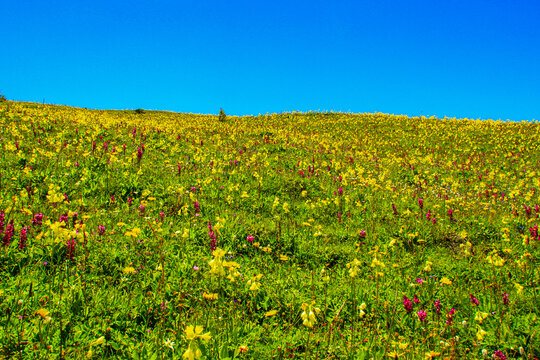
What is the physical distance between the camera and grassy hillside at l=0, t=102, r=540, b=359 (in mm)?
3189

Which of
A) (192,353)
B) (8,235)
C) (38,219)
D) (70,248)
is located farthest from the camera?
(38,219)

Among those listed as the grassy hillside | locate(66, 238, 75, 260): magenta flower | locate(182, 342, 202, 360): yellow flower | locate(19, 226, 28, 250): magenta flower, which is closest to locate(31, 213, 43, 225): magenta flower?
the grassy hillside

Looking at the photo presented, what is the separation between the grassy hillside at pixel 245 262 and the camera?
10.5 feet

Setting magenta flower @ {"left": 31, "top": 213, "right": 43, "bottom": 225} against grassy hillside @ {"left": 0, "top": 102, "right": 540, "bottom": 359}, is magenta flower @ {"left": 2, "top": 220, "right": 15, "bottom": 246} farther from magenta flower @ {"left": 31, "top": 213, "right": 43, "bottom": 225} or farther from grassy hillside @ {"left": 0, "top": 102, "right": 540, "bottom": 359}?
magenta flower @ {"left": 31, "top": 213, "right": 43, "bottom": 225}

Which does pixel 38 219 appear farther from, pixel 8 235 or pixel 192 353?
pixel 192 353

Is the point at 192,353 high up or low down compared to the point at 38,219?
down

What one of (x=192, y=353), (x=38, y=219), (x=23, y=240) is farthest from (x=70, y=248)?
(x=192, y=353)

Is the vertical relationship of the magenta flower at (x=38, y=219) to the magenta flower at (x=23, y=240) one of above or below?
above

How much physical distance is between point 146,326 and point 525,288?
17.5 feet

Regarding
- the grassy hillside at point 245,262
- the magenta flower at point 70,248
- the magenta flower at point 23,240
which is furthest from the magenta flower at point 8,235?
the magenta flower at point 70,248

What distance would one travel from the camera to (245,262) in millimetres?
5090

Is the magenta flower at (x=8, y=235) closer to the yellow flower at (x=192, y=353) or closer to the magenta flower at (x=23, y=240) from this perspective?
the magenta flower at (x=23, y=240)

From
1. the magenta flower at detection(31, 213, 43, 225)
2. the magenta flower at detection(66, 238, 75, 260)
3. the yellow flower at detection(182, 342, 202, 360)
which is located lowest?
the yellow flower at detection(182, 342, 202, 360)

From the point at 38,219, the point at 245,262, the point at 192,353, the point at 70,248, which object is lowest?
the point at 192,353
